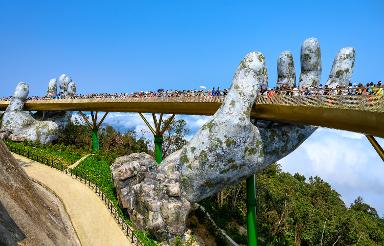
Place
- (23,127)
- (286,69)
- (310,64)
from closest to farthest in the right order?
(310,64) < (286,69) < (23,127)

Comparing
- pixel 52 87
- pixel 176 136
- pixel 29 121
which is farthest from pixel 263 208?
pixel 52 87

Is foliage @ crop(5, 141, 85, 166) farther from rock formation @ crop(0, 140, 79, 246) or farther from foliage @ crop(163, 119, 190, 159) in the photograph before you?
rock formation @ crop(0, 140, 79, 246)

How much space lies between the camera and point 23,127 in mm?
51000

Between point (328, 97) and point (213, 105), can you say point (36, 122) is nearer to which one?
point (213, 105)

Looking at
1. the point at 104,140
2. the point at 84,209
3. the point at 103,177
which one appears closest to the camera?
the point at 84,209

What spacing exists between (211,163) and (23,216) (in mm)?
12205

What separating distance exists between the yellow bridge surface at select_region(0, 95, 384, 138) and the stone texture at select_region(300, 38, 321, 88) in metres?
5.06

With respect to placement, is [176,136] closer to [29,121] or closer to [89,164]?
[89,164]

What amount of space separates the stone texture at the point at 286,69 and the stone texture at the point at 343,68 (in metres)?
3.12

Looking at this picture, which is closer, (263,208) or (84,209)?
(84,209)

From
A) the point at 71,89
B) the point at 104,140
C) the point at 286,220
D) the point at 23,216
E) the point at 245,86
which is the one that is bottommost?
the point at 286,220

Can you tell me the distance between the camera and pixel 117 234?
1122 inches

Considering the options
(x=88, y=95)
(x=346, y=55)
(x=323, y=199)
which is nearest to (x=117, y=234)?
(x=346, y=55)

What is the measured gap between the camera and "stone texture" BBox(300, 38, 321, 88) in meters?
32.6
